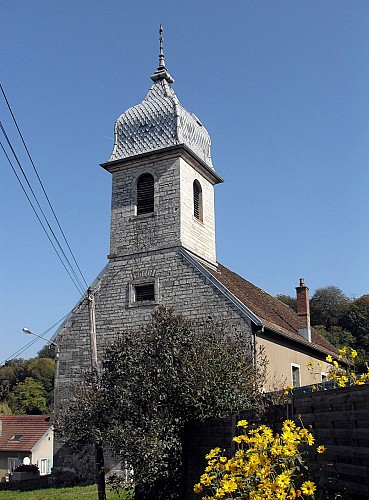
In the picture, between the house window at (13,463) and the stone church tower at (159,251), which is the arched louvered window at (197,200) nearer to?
the stone church tower at (159,251)

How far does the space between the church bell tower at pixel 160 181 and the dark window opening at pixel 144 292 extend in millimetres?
1290

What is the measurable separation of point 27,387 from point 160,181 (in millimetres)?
47283

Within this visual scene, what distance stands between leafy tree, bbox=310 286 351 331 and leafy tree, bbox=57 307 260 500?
47849 mm

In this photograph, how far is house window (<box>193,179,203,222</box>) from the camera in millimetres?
21469

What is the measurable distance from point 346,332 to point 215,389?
140 ft

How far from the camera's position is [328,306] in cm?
6106

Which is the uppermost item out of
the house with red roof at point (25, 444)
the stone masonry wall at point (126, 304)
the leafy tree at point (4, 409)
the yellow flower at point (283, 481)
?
the stone masonry wall at point (126, 304)

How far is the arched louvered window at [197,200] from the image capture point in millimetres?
21469

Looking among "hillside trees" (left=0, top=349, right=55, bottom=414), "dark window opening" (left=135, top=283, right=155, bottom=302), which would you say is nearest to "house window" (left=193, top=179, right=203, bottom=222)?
"dark window opening" (left=135, top=283, right=155, bottom=302)

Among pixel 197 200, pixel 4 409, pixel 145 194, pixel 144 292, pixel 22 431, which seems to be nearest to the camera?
pixel 144 292

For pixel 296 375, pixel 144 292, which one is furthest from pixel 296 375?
pixel 144 292

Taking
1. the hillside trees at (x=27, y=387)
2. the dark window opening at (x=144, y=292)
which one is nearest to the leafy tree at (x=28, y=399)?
the hillside trees at (x=27, y=387)

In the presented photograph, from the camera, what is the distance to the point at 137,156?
821 inches

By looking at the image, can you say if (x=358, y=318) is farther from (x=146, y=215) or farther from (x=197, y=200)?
(x=146, y=215)
